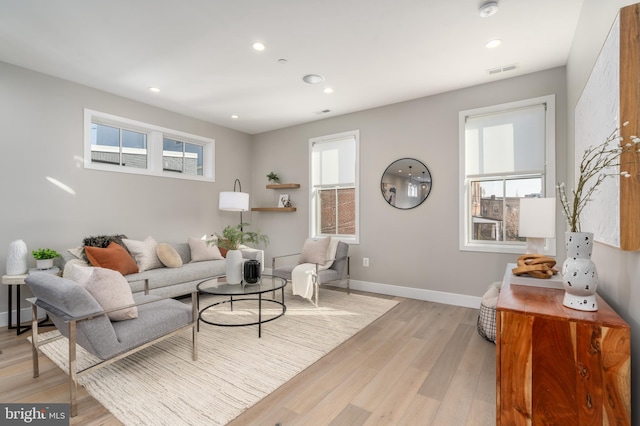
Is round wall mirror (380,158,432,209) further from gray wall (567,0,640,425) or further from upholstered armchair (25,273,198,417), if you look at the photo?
upholstered armchair (25,273,198,417)

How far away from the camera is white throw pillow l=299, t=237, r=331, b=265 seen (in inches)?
171

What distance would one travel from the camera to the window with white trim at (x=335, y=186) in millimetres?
4863

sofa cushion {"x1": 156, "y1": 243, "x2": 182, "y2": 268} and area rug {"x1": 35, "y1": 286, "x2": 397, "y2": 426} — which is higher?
sofa cushion {"x1": 156, "y1": 243, "x2": 182, "y2": 268}

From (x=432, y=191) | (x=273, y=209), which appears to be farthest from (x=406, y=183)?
(x=273, y=209)

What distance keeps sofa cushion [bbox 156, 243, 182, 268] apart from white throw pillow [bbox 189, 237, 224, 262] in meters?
0.39

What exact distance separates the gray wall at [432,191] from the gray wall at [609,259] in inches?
39.9

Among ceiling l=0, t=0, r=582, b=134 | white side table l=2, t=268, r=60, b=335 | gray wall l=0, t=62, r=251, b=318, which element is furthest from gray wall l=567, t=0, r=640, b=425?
gray wall l=0, t=62, r=251, b=318

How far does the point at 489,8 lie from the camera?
2.31 meters

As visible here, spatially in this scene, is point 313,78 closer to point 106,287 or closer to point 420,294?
point 106,287

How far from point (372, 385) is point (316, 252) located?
2404 mm

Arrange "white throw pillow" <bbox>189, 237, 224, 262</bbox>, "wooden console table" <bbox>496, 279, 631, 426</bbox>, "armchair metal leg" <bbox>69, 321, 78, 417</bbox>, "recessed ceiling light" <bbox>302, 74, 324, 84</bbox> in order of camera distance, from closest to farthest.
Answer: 1. "wooden console table" <bbox>496, 279, 631, 426</bbox>
2. "armchair metal leg" <bbox>69, 321, 78, 417</bbox>
3. "recessed ceiling light" <bbox>302, 74, 324, 84</bbox>
4. "white throw pillow" <bbox>189, 237, 224, 262</bbox>

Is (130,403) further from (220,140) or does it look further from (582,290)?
(220,140)

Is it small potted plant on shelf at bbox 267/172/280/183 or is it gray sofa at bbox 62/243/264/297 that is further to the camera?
small potted plant on shelf at bbox 267/172/280/183

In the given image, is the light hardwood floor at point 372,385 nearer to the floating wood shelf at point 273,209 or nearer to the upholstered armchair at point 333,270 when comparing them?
the upholstered armchair at point 333,270
